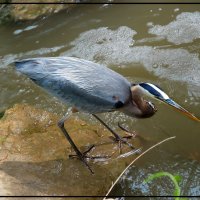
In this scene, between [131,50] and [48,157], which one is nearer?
[48,157]

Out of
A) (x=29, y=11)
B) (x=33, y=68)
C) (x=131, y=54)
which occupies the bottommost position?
(x=131, y=54)

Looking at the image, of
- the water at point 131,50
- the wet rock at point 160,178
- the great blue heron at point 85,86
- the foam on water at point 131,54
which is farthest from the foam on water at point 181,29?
the wet rock at point 160,178

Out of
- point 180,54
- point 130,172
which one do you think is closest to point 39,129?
point 130,172

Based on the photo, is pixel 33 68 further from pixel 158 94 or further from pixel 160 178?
pixel 160 178

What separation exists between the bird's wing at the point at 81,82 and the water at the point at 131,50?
77cm

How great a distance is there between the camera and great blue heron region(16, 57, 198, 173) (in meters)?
4.08

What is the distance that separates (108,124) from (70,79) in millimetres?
965

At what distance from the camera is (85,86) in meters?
4.10

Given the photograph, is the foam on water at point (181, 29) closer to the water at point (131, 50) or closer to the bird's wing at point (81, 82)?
the water at point (131, 50)

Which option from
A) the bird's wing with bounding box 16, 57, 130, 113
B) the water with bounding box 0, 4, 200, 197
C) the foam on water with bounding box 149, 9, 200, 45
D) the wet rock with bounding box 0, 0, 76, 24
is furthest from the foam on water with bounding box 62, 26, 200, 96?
the bird's wing with bounding box 16, 57, 130, 113

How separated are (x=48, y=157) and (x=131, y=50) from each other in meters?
2.51

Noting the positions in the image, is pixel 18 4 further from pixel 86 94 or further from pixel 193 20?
pixel 86 94

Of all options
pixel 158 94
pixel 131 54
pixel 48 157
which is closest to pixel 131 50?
pixel 131 54

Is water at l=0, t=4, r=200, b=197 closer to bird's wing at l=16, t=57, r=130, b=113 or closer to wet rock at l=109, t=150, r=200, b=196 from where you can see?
wet rock at l=109, t=150, r=200, b=196
